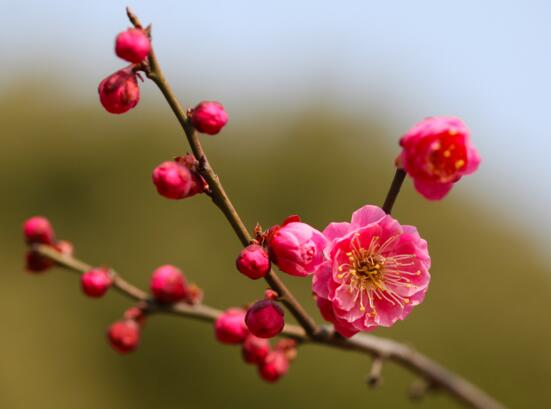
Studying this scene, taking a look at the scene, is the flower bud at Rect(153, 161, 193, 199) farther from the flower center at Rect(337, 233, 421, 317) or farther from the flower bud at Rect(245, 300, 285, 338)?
→ the flower center at Rect(337, 233, 421, 317)

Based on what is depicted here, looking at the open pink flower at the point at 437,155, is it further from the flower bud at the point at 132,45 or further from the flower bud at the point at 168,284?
the flower bud at the point at 168,284

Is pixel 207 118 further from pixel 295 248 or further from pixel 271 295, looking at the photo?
pixel 271 295

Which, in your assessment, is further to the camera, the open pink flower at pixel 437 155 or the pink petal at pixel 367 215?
the pink petal at pixel 367 215

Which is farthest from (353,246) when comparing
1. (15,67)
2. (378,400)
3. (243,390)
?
(15,67)

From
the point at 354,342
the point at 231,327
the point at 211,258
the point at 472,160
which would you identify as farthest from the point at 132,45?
the point at 211,258

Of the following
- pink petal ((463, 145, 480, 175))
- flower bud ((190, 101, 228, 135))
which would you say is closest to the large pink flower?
pink petal ((463, 145, 480, 175))

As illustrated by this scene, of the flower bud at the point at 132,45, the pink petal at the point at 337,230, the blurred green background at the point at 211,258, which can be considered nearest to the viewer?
the flower bud at the point at 132,45

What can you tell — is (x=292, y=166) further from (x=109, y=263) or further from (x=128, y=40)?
(x=128, y=40)

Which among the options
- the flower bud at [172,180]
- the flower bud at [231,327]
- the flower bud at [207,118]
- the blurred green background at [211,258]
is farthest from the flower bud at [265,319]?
the blurred green background at [211,258]
